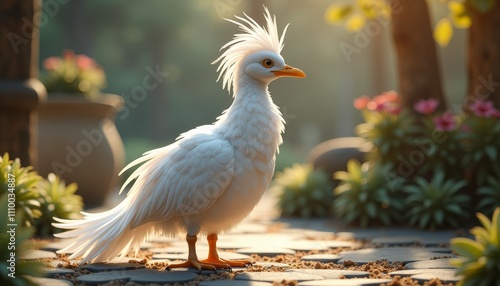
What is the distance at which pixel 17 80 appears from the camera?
6.80 metres

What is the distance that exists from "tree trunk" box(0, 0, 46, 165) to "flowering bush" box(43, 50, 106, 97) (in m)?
3.27

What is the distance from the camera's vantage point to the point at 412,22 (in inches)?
325

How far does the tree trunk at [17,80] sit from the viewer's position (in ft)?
21.9

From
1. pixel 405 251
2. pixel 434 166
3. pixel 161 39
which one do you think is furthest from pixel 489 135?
pixel 161 39

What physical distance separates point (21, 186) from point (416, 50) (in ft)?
16.2

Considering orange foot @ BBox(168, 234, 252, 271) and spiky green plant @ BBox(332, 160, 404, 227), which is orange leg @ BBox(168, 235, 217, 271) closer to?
orange foot @ BBox(168, 234, 252, 271)

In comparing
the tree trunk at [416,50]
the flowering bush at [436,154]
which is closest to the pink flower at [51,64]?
the flowering bush at [436,154]

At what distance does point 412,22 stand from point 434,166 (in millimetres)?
1834

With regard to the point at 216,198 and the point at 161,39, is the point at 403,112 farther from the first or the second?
the point at 161,39

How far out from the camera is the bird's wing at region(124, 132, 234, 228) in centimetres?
414

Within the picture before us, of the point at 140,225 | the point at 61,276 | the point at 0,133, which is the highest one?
the point at 0,133

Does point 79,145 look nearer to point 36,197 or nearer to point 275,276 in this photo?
point 36,197

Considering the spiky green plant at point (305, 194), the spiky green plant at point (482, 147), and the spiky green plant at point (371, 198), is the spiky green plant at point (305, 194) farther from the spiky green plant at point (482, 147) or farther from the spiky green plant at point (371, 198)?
the spiky green plant at point (482, 147)

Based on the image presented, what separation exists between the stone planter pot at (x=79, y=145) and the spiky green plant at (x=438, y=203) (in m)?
4.40
